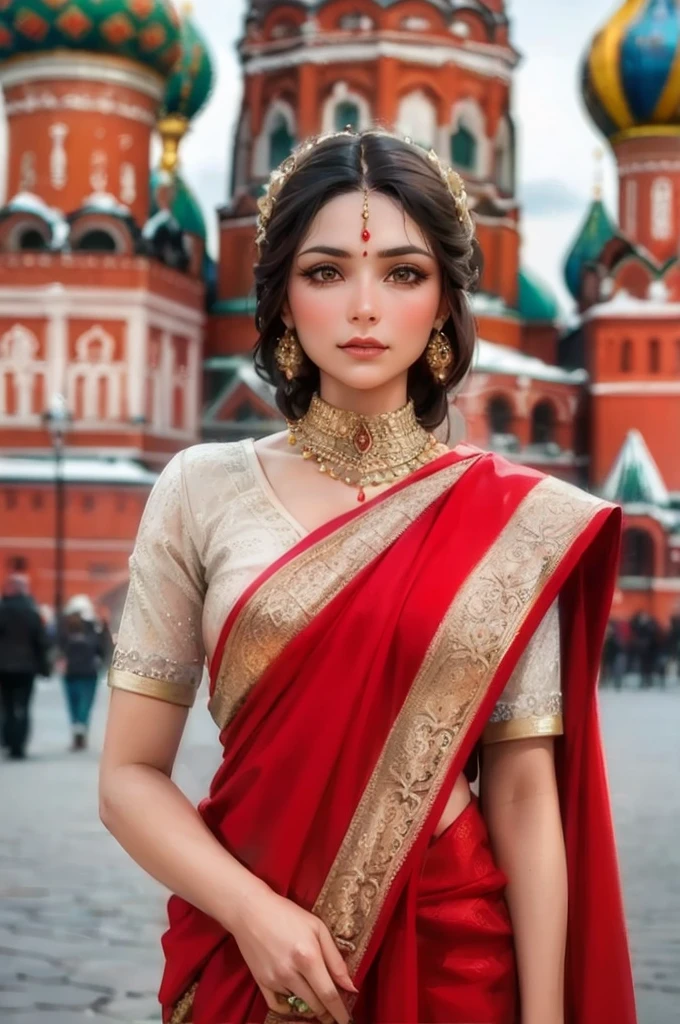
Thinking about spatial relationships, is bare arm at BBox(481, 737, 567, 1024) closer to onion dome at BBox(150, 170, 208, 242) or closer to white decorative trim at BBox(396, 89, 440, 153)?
white decorative trim at BBox(396, 89, 440, 153)

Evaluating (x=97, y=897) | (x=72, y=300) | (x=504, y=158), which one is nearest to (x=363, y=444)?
(x=97, y=897)

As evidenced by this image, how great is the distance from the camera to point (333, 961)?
4.62 ft

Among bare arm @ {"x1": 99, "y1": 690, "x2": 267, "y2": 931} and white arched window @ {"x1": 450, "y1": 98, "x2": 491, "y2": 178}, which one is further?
white arched window @ {"x1": 450, "y1": 98, "x2": 491, "y2": 178}

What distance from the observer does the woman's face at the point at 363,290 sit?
59.0 inches

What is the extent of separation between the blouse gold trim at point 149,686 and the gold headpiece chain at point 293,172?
1.33ft

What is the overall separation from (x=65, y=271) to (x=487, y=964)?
15.3 m

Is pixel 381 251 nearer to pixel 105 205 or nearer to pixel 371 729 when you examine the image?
pixel 371 729

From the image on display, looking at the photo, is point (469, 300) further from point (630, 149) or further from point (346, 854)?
point (630, 149)

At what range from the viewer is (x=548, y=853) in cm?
151

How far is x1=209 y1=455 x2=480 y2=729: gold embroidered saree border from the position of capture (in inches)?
58.4

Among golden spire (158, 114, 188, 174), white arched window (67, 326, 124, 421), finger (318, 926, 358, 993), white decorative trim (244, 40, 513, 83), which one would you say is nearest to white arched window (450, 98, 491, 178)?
white decorative trim (244, 40, 513, 83)

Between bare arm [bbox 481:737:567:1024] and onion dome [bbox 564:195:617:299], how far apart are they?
17.8m

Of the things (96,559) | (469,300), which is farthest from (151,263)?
(469,300)

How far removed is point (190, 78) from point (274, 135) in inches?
56.3
